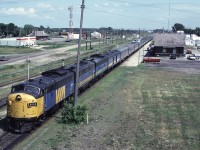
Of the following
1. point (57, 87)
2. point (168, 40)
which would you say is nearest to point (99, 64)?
point (57, 87)

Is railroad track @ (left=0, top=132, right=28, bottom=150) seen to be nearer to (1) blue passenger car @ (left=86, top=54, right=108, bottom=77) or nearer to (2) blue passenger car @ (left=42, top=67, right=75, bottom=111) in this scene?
(2) blue passenger car @ (left=42, top=67, right=75, bottom=111)

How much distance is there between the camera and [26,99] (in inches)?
896

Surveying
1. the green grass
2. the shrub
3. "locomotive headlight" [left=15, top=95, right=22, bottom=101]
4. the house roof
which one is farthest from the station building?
"locomotive headlight" [left=15, top=95, right=22, bottom=101]

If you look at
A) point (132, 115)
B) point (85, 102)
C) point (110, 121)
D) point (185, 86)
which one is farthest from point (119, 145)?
point (185, 86)

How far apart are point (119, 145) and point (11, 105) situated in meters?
7.38

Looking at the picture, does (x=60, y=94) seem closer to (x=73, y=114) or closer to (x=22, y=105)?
(x=73, y=114)

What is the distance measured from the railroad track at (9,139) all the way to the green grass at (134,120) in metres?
1.10

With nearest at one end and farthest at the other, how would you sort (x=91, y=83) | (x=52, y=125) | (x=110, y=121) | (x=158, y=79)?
(x=52, y=125)
(x=110, y=121)
(x=91, y=83)
(x=158, y=79)

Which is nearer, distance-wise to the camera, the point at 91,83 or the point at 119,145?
the point at 119,145

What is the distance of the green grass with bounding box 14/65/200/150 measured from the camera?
22125mm

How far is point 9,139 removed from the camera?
22250 mm

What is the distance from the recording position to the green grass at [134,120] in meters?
22.1

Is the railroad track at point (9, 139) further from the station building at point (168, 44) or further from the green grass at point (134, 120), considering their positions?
the station building at point (168, 44)

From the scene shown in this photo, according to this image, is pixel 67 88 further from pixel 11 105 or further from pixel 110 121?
pixel 11 105
